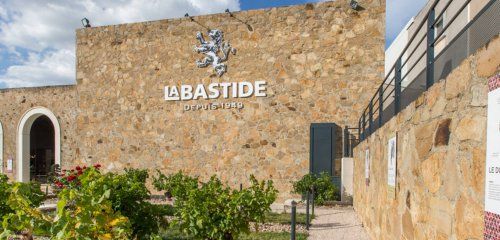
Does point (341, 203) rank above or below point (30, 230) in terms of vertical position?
below

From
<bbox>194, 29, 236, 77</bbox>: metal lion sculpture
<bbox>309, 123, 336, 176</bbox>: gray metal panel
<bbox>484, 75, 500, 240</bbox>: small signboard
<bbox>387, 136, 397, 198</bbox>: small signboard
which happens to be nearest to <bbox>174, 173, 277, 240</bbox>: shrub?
<bbox>387, 136, 397, 198</bbox>: small signboard

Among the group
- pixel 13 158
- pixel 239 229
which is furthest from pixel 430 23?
pixel 13 158

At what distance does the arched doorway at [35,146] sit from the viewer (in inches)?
698

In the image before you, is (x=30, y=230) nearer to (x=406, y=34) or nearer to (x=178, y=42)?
(x=178, y=42)

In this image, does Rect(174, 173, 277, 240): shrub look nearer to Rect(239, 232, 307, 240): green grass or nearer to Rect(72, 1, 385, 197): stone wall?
Rect(239, 232, 307, 240): green grass

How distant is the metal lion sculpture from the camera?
1341 centimetres

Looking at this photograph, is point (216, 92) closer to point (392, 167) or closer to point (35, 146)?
point (392, 167)

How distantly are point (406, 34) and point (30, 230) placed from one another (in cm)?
1446

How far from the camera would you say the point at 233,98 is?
1328 centimetres

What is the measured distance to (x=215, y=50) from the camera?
13531 mm

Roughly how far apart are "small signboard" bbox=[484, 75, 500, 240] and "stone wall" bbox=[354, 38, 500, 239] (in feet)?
0.30

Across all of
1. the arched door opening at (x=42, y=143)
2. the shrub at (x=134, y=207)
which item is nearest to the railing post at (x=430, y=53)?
the shrub at (x=134, y=207)

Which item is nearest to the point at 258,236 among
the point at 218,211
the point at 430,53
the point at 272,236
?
the point at 272,236

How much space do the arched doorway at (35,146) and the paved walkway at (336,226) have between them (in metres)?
12.6
